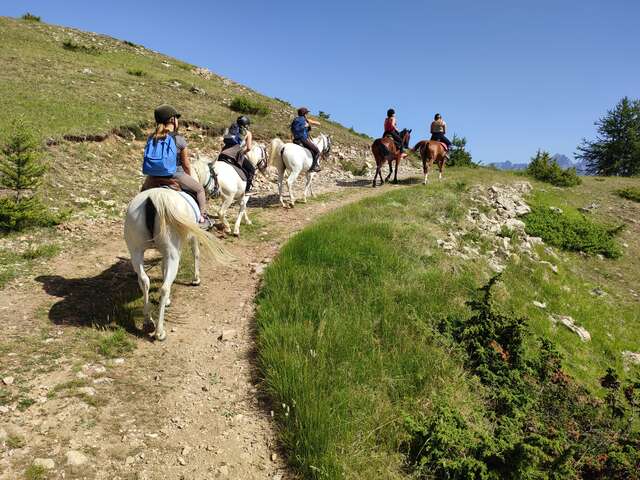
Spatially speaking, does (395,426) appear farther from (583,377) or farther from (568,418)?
(583,377)

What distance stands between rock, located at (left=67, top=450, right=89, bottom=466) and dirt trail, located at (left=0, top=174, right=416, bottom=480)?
2cm

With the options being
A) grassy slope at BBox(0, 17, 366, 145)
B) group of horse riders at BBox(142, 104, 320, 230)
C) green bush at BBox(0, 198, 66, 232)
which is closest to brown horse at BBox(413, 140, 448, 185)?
grassy slope at BBox(0, 17, 366, 145)

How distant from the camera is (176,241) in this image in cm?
547

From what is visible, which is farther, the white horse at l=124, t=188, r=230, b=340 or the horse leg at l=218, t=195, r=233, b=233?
the horse leg at l=218, t=195, r=233, b=233

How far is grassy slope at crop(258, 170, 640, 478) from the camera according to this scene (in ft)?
12.8

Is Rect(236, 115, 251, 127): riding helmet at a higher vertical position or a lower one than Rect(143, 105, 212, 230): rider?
higher

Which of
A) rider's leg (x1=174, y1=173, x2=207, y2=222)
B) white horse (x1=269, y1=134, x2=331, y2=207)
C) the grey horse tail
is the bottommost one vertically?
the grey horse tail

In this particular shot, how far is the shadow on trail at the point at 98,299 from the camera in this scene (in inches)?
226

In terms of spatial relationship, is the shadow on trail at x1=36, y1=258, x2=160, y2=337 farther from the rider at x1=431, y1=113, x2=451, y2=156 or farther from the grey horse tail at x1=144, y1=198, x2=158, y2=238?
the rider at x1=431, y1=113, x2=451, y2=156

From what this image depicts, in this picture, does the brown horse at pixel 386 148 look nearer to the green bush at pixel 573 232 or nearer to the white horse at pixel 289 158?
the white horse at pixel 289 158

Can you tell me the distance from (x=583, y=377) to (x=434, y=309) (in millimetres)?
2960

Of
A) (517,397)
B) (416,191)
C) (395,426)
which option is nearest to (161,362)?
(395,426)

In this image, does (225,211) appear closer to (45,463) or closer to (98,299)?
(98,299)

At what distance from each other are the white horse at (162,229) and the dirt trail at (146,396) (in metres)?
0.86
